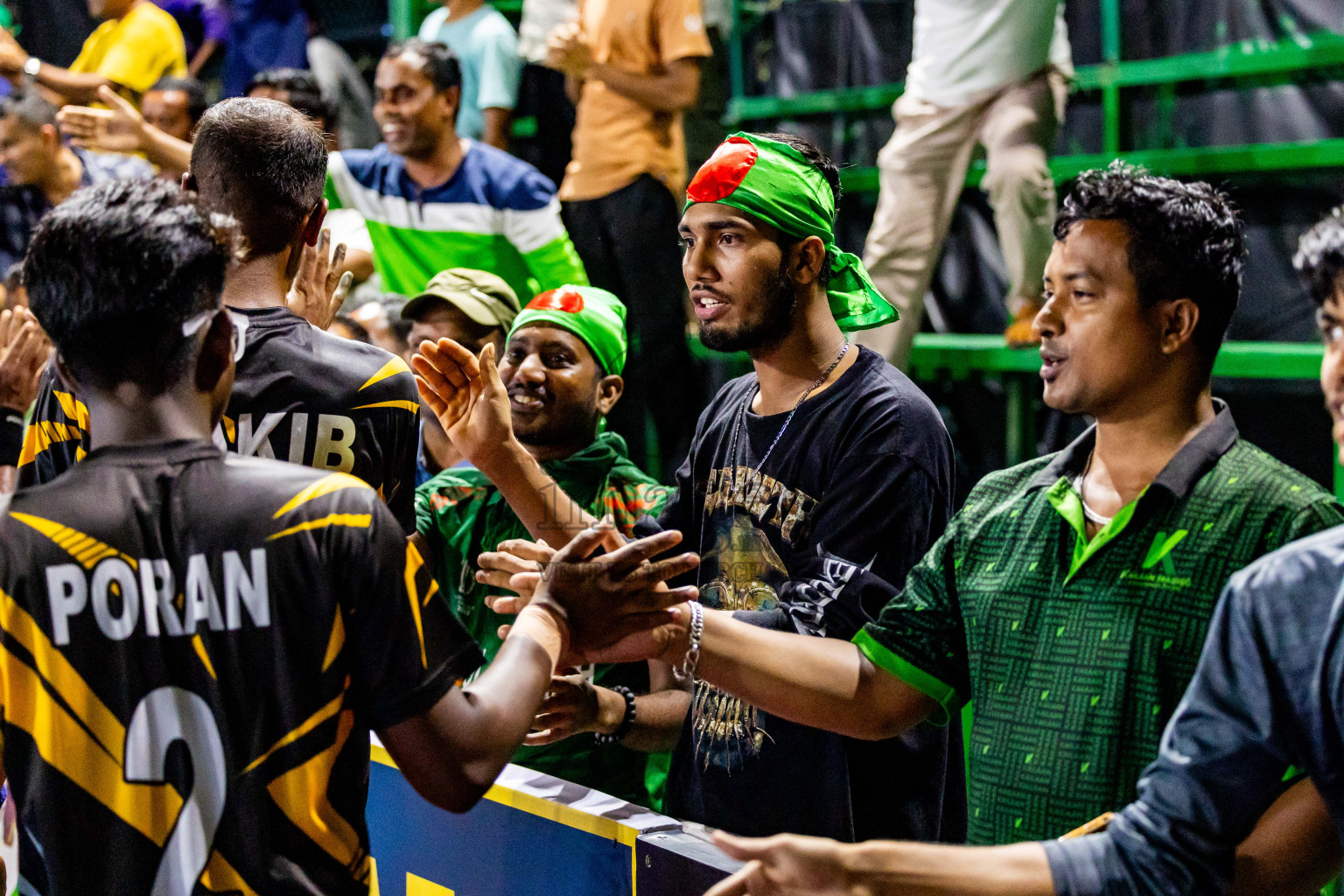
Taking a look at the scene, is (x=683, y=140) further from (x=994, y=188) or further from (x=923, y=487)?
(x=923, y=487)

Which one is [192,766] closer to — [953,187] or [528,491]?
[528,491]

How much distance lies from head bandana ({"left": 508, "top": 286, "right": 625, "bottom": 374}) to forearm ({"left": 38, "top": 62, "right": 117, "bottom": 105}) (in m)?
3.78

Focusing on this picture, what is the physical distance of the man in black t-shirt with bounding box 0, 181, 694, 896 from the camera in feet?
5.00

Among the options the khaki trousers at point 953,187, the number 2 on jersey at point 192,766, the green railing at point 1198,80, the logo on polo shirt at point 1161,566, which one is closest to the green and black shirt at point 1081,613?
the logo on polo shirt at point 1161,566

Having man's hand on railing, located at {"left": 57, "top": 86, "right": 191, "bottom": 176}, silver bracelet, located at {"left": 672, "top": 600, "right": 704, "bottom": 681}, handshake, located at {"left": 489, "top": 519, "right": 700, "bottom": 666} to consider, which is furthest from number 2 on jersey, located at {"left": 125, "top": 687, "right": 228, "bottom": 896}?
man's hand on railing, located at {"left": 57, "top": 86, "right": 191, "bottom": 176}

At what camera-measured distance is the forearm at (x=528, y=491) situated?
2.81m

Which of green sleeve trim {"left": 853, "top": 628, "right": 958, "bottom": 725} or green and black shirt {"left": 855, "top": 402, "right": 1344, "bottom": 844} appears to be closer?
green and black shirt {"left": 855, "top": 402, "right": 1344, "bottom": 844}

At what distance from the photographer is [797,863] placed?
4.91 ft

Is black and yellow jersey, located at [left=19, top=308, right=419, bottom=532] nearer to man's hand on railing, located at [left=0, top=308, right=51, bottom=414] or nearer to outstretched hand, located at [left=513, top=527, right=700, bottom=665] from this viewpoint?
outstretched hand, located at [left=513, top=527, right=700, bottom=665]

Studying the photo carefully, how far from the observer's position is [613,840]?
222cm

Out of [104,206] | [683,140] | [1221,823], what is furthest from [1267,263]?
[104,206]

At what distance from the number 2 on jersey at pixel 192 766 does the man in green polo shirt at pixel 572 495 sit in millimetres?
1234

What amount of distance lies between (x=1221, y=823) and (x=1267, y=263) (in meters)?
3.80

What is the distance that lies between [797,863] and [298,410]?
1.13 m
